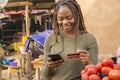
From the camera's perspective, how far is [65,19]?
255 cm

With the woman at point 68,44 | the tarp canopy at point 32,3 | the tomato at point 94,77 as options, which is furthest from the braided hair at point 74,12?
the tarp canopy at point 32,3

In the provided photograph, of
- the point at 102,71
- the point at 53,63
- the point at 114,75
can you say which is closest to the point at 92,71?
the point at 102,71

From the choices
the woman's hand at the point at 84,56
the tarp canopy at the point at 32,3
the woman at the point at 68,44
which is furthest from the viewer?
the tarp canopy at the point at 32,3

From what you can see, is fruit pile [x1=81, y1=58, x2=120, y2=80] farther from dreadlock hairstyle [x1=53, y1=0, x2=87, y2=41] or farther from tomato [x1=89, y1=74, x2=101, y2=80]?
dreadlock hairstyle [x1=53, y1=0, x2=87, y2=41]

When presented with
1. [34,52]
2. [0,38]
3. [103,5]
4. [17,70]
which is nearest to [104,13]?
[103,5]

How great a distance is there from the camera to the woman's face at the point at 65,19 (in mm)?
2541

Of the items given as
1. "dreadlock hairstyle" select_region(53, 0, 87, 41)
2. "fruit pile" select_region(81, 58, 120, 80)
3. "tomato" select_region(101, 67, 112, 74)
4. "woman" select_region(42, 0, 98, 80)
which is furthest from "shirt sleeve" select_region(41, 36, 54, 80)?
"tomato" select_region(101, 67, 112, 74)

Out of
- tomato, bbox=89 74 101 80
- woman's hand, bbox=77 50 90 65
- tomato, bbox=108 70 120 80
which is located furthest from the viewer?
woman's hand, bbox=77 50 90 65

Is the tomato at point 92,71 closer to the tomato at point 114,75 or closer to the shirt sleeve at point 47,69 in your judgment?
the tomato at point 114,75

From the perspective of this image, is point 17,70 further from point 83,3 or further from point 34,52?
point 83,3

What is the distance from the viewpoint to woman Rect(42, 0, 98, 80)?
8.41 feet

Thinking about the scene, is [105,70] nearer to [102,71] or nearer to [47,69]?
[102,71]

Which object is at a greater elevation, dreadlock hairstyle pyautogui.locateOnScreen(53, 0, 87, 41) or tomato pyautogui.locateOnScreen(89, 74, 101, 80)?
dreadlock hairstyle pyautogui.locateOnScreen(53, 0, 87, 41)

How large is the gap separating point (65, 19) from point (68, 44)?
22 centimetres
